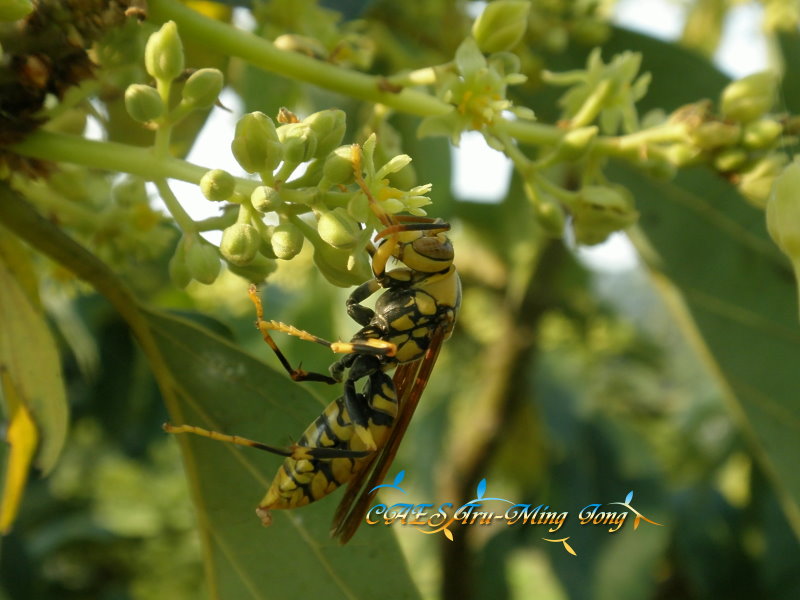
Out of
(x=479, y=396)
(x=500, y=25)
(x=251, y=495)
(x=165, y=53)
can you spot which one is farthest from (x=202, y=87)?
(x=479, y=396)

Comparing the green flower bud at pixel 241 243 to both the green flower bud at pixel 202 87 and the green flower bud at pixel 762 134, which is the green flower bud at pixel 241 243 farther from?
the green flower bud at pixel 762 134

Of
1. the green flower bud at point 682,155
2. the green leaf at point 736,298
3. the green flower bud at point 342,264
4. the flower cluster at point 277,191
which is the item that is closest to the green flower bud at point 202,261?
the flower cluster at point 277,191

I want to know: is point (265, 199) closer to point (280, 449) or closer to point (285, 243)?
point (285, 243)

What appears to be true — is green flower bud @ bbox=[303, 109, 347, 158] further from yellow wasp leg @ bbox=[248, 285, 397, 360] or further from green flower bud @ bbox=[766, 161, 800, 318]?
green flower bud @ bbox=[766, 161, 800, 318]

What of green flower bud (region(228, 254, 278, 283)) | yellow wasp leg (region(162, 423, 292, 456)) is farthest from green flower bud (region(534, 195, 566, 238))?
yellow wasp leg (region(162, 423, 292, 456))

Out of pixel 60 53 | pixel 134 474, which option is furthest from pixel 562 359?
pixel 60 53
